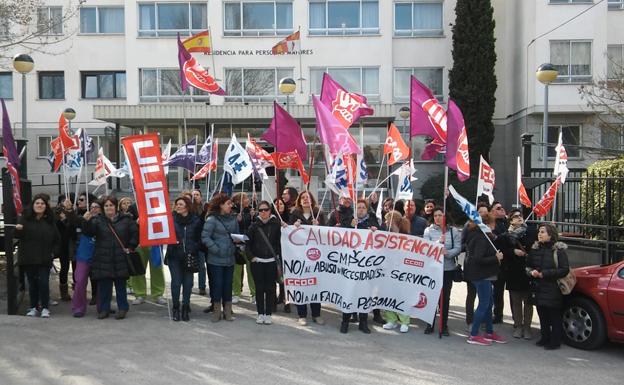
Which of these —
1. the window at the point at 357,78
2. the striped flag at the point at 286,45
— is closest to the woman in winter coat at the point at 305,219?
the striped flag at the point at 286,45

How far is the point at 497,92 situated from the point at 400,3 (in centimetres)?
664

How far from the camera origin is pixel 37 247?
27.6 ft

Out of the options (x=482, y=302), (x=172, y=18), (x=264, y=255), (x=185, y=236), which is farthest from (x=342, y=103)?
(x=172, y=18)

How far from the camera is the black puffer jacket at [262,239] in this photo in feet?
27.1

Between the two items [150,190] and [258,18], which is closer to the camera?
[150,190]

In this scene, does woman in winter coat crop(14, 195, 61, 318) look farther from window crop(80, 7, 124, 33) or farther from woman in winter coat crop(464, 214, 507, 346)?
window crop(80, 7, 124, 33)

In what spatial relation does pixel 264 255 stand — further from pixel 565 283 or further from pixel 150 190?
pixel 565 283

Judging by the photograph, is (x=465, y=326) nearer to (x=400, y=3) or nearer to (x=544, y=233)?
(x=544, y=233)

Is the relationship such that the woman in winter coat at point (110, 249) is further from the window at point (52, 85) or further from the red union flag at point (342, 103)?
the window at point (52, 85)

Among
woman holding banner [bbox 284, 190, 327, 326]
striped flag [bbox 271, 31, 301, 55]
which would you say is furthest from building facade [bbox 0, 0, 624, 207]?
woman holding banner [bbox 284, 190, 327, 326]

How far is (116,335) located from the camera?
761cm

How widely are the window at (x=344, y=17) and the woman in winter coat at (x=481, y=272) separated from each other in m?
22.2

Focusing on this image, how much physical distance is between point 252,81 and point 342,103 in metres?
19.2

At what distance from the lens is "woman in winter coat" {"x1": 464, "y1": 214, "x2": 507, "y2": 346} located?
7.58 meters
